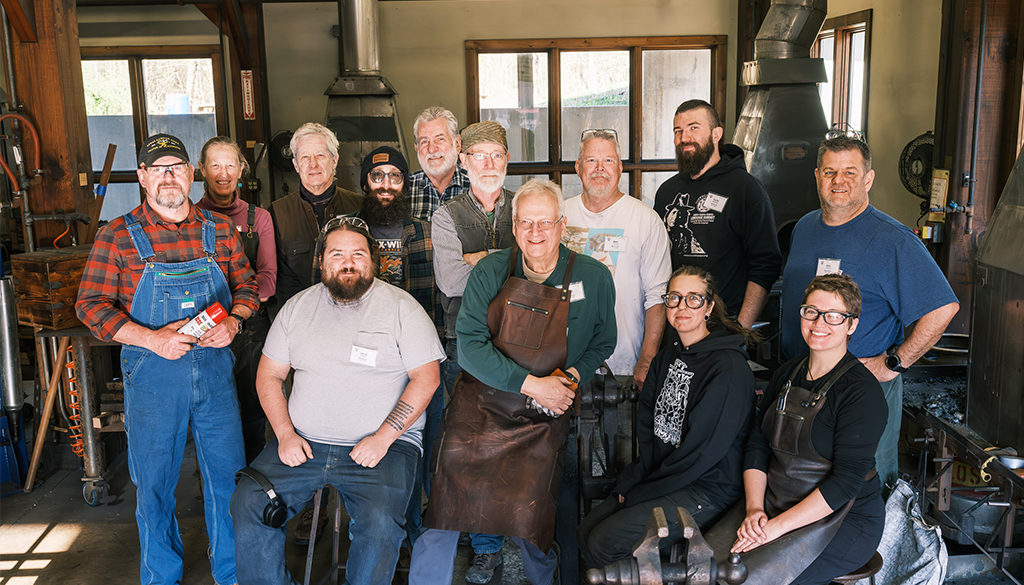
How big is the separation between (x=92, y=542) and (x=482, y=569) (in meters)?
1.84

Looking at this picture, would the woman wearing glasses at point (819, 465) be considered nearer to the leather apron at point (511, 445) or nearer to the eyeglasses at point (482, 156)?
the leather apron at point (511, 445)

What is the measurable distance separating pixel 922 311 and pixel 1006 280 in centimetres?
54

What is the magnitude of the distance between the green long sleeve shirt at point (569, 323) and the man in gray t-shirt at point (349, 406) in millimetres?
291

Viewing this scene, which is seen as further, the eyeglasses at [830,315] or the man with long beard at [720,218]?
the man with long beard at [720,218]

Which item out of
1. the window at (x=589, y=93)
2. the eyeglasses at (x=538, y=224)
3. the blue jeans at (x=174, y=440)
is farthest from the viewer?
the window at (x=589, y=93)

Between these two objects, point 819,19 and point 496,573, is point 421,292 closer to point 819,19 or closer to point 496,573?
point 496,573

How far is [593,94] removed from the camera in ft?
28.1

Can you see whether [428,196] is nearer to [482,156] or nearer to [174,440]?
[482,156]

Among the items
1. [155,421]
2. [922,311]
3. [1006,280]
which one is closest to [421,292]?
[155,421]

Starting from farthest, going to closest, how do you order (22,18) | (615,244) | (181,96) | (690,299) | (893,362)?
(181,96) < (22,18) < (615,244) < (893,362) < (690,299)

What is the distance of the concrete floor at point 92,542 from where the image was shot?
123 inches

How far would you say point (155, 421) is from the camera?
271 cm

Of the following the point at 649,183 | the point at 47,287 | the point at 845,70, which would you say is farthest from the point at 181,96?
the point at 845,70

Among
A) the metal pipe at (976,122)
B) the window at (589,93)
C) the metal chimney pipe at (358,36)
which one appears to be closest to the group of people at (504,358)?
the metal pipe at (976,122)
